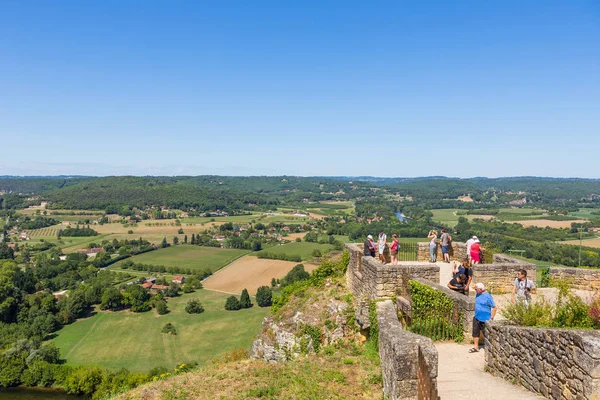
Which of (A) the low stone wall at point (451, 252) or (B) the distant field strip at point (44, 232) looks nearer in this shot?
(A) the low stone wall at point (451, 252)

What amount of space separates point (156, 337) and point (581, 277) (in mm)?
53567

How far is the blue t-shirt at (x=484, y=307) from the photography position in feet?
26.9

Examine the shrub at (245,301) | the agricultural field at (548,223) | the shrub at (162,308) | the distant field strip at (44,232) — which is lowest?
the shrub at (162,308)

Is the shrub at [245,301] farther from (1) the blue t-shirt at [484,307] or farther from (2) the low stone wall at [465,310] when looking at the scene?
(1) the blue t-shirt at [484,307]

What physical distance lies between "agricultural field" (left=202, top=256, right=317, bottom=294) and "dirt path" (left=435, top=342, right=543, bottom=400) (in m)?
63.7

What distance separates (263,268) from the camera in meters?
83.6

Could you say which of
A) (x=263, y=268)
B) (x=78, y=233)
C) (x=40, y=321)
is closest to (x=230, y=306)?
(x=263, y=268)

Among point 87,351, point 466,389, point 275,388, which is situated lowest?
point 87,351

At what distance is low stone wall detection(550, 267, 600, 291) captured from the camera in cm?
1250

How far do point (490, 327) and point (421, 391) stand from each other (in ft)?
8.19

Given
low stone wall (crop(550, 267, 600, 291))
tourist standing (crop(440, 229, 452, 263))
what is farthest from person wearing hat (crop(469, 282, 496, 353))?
tourist standing (crop(440, 229, 452, 263))

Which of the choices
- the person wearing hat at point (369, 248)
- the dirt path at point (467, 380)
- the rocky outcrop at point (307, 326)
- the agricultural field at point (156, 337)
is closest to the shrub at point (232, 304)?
the agricultural field at point (156, 337)

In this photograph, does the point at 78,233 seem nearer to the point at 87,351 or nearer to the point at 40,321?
the point at 40,321

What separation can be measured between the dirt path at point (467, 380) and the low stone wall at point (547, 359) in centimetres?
23
